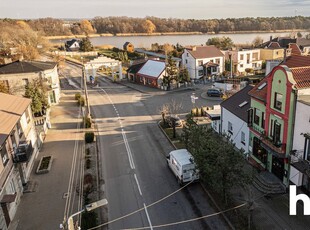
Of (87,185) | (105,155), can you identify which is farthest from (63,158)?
(87,185)

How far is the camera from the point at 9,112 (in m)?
24.3

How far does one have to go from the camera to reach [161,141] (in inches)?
1277

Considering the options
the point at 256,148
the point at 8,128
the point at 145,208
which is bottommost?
the point at 145,208

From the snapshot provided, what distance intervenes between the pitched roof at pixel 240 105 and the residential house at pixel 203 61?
35010 millimetres

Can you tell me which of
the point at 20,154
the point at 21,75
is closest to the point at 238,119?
the point at 20,154

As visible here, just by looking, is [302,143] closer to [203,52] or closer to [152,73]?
[152,73]

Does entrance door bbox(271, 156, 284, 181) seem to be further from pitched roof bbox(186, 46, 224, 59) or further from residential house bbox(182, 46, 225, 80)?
pitched roof bbox(186, 46, 224, 59)

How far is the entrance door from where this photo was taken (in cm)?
2172

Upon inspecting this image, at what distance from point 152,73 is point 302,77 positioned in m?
41.9

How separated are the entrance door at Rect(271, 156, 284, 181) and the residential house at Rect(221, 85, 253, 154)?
3943 millimetres

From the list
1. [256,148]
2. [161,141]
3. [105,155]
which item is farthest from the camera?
[161,141]

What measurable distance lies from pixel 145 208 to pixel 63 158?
12.4 metres

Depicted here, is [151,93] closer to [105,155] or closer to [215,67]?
[215,67]

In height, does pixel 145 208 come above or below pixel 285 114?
below
